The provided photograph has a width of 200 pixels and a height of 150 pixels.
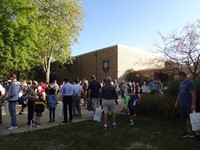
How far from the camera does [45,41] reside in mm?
32812

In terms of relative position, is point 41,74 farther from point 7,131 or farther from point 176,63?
point 7,131

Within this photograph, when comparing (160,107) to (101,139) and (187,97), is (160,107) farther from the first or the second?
(101,139)

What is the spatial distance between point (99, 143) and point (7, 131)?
388 centimetres

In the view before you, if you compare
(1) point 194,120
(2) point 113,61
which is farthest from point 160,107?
(2) point 113,61

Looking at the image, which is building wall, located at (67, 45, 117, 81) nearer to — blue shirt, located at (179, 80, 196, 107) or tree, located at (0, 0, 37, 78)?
tree, located at (0, 0, 37, 78)

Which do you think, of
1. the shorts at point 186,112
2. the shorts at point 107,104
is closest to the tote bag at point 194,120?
the shorts at point 186,112

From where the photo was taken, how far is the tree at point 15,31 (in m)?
20.8

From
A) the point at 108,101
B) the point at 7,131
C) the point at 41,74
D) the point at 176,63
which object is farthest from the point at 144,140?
the point at 41,74

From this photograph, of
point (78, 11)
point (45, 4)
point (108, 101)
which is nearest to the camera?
point (108, 101)

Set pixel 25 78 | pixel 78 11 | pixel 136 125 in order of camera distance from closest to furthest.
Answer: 1. pixel 136 125
2. pixel 78 11
3. pixel 25 78

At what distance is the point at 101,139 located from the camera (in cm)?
783

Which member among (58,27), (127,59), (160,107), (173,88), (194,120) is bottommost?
(194,120)

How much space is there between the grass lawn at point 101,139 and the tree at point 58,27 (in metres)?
23.9

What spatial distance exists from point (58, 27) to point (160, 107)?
24565 mm
